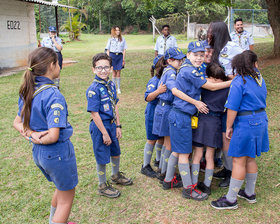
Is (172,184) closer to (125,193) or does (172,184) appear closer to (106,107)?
(125,193)

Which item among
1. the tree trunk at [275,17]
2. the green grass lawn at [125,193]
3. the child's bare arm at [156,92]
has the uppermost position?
the tree trunk at [275,17]

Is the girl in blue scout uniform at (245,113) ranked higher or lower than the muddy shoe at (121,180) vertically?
higher

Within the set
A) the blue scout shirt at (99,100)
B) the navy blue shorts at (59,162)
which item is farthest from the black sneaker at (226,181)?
the navy blue shorts at (59,162)

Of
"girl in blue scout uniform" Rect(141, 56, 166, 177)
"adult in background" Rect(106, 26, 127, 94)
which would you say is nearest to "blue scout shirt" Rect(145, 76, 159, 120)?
"girl in blue scout uniform" Rect(141, 56, 166, 177)

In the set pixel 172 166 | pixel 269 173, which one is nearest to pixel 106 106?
pixel 172 166

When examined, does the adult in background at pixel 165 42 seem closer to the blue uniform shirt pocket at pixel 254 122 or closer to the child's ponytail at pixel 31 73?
the blue uniform shirt pocket at pixel 254 122

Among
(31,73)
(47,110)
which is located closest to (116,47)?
(31,73)

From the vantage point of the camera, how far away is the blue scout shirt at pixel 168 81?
123 inches

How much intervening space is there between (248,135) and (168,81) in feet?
3.11

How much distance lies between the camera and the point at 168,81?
10.3 feet

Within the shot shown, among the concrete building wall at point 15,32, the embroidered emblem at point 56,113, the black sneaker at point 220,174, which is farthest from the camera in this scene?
the concrete building wall at point 15,32

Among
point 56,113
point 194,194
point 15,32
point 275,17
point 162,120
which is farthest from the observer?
point 15,32

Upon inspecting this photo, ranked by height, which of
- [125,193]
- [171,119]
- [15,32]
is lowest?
[125,193]

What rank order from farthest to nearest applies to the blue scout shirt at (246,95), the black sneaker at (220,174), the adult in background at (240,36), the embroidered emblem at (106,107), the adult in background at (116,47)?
the adult in background at (116,47)
the adult in background at (240,36)
the black sneaker at (220,174)
the embroidered emblem at (106,107)
the blue scout shirt at (246,95)
